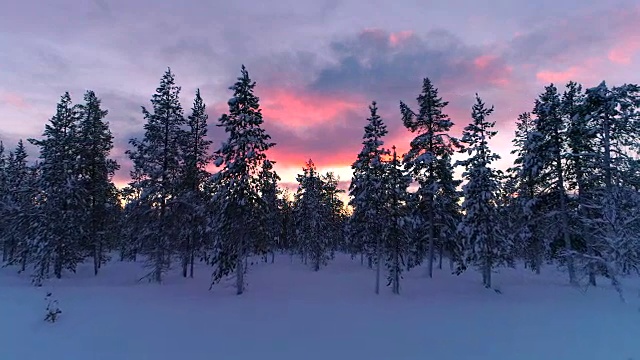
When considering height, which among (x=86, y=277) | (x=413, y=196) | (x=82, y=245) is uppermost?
(x=413, y=196)

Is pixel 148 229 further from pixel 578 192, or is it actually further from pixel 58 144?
pixel 578 192

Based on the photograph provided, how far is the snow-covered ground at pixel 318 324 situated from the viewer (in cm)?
1328

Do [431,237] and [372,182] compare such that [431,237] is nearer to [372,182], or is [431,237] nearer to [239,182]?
[372,182]

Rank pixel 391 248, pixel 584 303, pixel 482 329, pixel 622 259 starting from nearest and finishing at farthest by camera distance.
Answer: pixel 482 329, pixel 622 259, pixel 584 303, pixel 391 248

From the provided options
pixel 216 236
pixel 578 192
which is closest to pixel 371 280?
pixel 216 236

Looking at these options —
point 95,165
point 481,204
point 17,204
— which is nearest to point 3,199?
point 17,204

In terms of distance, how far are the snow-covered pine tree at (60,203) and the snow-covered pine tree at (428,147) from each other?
93.2ft

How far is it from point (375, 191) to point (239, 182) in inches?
391

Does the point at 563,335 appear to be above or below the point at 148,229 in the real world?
Answer: below

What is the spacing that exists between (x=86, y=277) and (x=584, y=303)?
1487 inches

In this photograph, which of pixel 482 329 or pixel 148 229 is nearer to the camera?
pixel 482 329

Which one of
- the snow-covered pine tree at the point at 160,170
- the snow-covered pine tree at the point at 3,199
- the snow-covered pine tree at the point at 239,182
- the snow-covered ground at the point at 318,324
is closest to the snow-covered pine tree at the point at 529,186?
the snow-covered ground at the point at 318,324

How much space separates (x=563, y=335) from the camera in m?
15.7

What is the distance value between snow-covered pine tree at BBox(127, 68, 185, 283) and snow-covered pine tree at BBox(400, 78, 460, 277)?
19.9m
